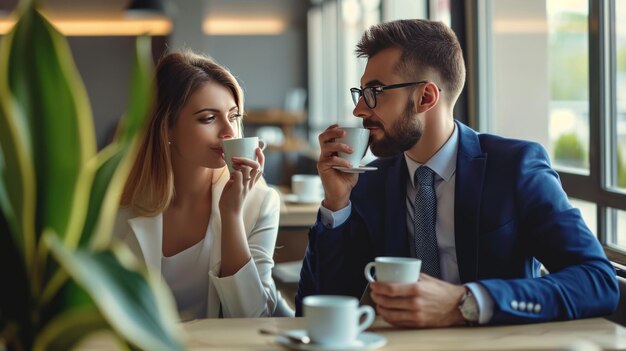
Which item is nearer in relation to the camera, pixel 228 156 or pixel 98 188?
pixel 98 188

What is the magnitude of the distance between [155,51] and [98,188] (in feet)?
28.9

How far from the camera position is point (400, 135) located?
2.05m

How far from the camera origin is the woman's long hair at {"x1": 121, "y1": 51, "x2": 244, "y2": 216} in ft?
7.49

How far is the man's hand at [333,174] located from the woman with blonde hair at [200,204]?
8.2 inches

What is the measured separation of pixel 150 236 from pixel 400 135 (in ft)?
2.24

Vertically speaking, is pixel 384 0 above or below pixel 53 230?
above

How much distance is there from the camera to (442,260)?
6.55ft

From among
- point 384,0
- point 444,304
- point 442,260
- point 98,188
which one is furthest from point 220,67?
point 384,0

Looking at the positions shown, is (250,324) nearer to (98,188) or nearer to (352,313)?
(352,313)

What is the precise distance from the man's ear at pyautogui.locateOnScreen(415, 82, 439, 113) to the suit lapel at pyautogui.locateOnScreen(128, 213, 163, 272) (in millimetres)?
718

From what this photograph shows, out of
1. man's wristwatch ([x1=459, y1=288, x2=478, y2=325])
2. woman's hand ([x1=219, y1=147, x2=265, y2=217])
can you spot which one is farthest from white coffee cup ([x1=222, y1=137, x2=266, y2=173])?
man's wristwatch ([x1=459, y1=288, x2=478, y2=325])

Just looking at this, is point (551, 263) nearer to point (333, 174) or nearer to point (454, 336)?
point (454, 336)

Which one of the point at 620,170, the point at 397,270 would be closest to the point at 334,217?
the point at 397,270

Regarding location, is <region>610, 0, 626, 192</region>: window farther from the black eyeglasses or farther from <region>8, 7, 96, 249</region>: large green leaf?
<region>8, 7, 96, 249</region>: large green leaf
